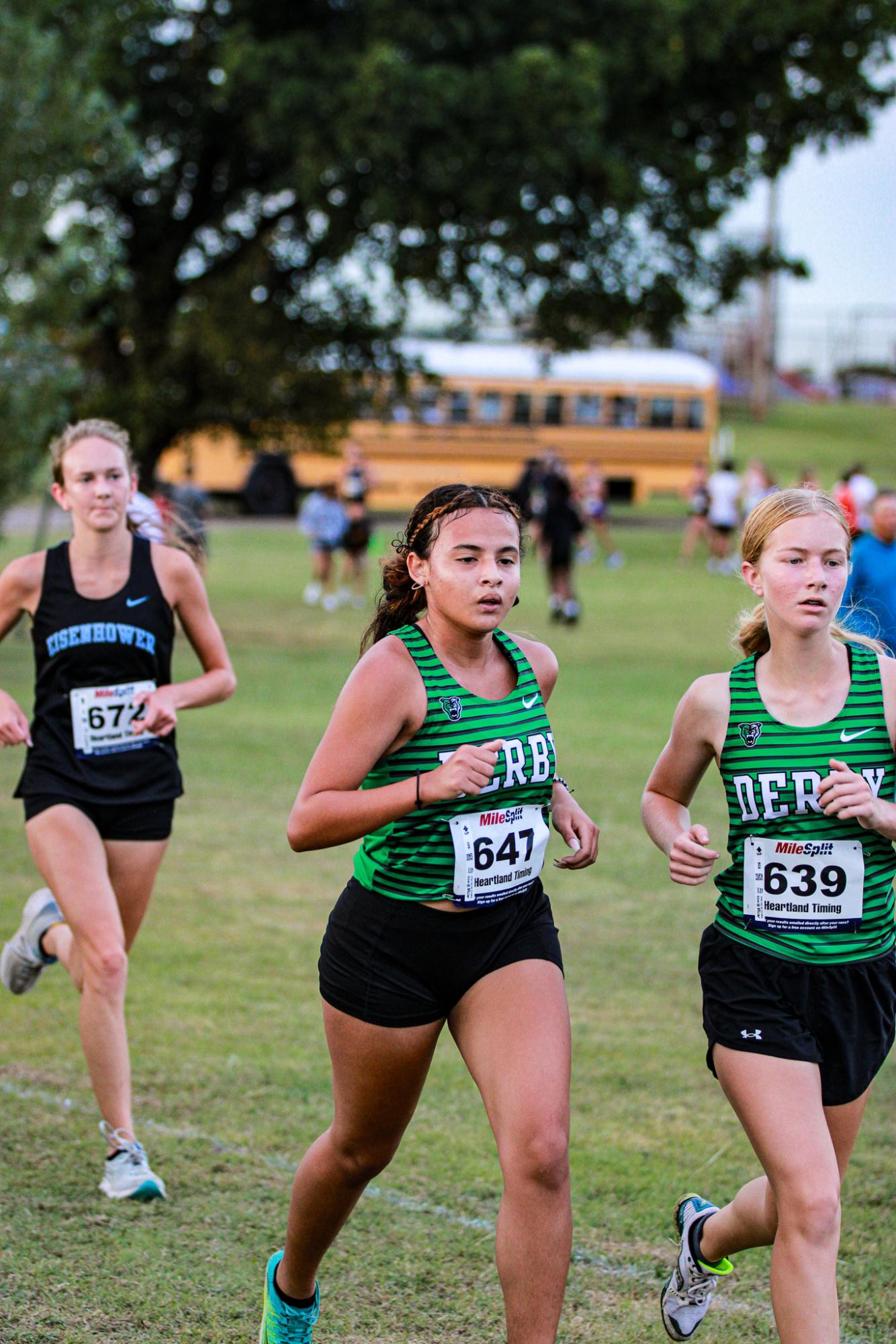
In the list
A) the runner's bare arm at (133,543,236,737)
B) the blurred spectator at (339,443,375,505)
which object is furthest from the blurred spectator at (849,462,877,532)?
the runner's bare arm at (133,543,236,737)

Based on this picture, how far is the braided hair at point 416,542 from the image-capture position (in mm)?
3635

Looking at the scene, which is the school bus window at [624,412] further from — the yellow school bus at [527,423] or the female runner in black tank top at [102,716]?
the female runner in black tank top at [102,716]

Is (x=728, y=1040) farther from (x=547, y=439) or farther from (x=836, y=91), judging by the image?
(x=547, y=439)

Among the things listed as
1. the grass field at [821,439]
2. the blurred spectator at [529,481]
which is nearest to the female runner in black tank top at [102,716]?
the blurred spectator at [529,481]

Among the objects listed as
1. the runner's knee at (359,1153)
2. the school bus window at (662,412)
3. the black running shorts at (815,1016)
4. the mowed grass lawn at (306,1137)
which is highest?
the school bus window at (662,412)

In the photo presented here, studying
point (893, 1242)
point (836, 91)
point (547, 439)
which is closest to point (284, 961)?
point (893, 1242)

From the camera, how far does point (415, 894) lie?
347 centimetres

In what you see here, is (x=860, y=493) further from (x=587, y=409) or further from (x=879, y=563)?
(x=587, y=409)

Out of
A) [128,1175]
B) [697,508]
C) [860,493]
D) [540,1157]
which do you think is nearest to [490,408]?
[697,508]

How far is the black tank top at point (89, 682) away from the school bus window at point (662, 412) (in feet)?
126

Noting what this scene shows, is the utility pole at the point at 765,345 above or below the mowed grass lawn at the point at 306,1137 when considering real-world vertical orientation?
above

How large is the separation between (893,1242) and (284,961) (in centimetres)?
331

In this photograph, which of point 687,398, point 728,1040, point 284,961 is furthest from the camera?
point 687,398

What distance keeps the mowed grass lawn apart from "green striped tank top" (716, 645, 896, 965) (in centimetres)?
120
